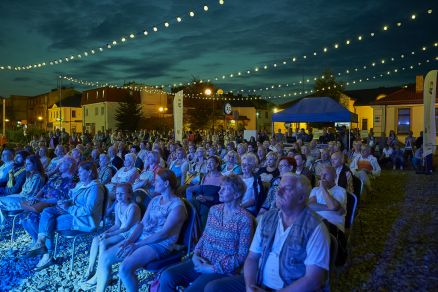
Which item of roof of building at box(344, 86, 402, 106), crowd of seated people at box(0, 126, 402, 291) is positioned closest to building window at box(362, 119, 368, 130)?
roof of building at box(344, 86, 402, 106)

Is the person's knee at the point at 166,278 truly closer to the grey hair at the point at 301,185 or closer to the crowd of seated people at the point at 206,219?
the crowd of seated people at the point at 206,219

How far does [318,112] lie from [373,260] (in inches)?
407

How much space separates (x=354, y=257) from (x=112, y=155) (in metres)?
5.32

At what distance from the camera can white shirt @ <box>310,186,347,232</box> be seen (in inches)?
156

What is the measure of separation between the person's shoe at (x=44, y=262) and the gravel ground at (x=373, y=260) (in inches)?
3.1

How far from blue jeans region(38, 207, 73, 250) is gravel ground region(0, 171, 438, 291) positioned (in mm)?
384

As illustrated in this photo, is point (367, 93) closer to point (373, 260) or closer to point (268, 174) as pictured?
point (268, 174)

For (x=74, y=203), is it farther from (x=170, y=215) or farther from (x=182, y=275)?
(x=182, y=275)

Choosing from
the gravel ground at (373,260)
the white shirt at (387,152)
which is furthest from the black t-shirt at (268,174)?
the white shirt at (387,152)

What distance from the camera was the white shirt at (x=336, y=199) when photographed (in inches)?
156

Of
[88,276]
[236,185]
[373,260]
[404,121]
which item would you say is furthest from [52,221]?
[404,121]

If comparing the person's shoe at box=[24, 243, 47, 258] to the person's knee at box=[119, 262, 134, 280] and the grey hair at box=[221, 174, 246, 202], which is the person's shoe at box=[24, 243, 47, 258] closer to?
the person's knee at box=[119, 262, 134, 280]

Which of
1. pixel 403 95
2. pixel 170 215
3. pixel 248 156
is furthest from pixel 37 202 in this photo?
pixel 403 95

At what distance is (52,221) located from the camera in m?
4.60
